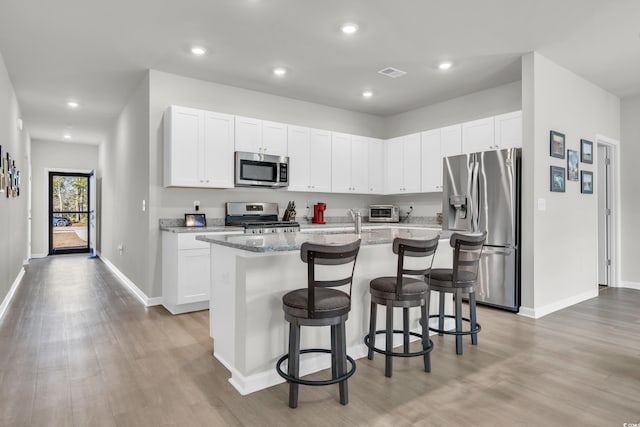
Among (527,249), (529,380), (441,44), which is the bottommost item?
(529,380)

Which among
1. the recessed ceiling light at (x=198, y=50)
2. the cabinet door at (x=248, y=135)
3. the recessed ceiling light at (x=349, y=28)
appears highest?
the recessed ceiling light at (x=198, y=50)

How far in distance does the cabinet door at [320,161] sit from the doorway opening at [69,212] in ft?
23.0

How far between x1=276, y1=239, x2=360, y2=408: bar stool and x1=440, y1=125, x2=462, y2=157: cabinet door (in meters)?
3.59

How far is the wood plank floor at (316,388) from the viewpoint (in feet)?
6.62

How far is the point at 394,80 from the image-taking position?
4.70 metres

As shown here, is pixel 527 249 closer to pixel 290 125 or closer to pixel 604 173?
pixel 604 173

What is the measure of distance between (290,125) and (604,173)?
4627mm

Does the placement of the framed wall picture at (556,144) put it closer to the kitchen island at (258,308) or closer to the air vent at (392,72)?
the air vent at (392,72)

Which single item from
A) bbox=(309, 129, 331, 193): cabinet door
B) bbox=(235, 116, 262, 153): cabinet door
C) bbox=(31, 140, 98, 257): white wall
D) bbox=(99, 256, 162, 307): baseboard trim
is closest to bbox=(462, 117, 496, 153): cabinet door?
bbox=(309, 129, 331, 193): cabinet door

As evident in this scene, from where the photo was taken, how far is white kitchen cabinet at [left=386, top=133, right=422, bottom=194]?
569 cm

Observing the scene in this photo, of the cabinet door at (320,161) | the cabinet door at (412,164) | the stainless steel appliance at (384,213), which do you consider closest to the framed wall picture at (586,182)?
the cabinet door at (412,164)

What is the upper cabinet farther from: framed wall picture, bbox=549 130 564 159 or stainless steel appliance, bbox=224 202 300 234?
framed wall picture, bbox=549 130 564 159

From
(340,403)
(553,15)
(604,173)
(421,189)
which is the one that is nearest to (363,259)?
(340,403)

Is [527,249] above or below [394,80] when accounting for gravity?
below
